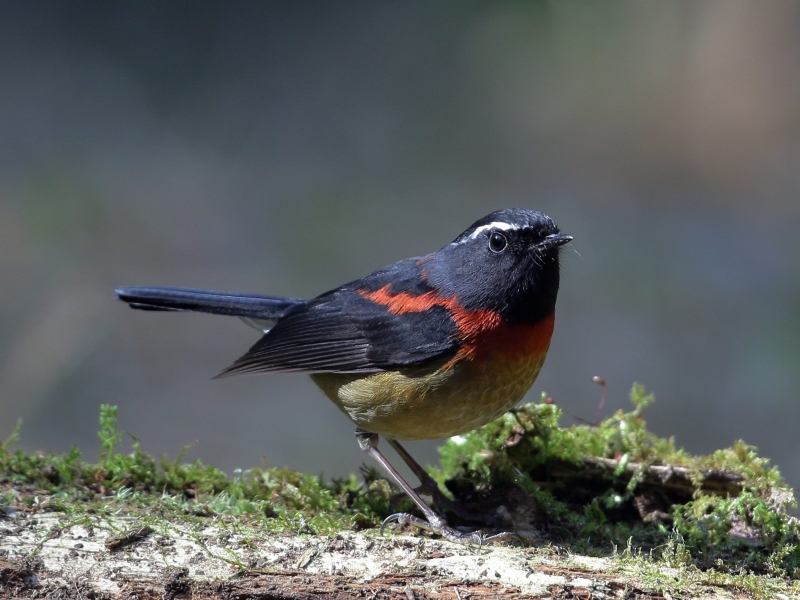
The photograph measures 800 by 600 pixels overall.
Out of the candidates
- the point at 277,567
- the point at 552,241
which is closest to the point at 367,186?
the point at 552,241

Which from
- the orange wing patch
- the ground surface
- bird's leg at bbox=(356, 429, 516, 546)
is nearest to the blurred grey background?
bird's leg at bbox=(356, 429, 516, 546)

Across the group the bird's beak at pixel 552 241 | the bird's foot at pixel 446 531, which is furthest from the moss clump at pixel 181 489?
the bird's beak at pixel 552 241

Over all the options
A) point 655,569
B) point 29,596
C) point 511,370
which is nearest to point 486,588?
point 655,569

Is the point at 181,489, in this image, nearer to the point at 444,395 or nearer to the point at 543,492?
the point at 444,395

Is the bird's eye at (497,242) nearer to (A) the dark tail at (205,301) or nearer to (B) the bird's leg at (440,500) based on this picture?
(B) the bird's leg at (440,500)

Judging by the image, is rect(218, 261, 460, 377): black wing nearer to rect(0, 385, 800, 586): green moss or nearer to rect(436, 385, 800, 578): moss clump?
rect(0, 385, 800, 586): green moss

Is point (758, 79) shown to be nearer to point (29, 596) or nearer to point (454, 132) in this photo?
point (454, 132)
